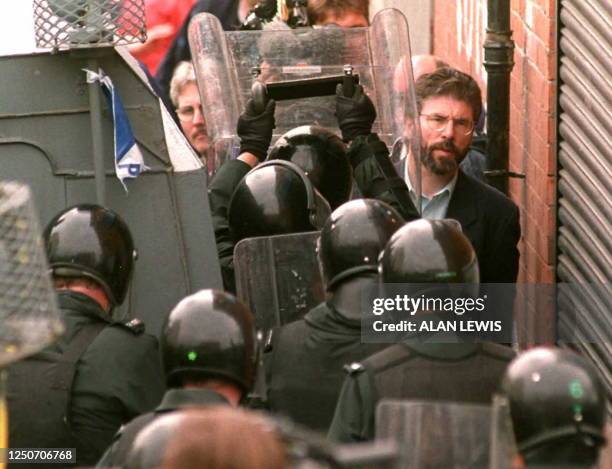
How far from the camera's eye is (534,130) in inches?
358

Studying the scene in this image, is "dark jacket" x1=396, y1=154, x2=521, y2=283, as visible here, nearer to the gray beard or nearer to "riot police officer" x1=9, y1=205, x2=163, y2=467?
the gray beard

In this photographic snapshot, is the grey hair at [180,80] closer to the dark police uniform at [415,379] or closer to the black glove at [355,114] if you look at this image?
the black glove at [355,114]

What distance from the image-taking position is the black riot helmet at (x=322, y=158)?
7691 mm

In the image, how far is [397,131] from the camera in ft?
27.8

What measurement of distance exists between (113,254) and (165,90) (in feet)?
16.9

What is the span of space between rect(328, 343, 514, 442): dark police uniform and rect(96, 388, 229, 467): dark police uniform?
1.64 feet

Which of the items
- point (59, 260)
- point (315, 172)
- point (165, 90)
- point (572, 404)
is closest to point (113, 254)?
point (59, 260)

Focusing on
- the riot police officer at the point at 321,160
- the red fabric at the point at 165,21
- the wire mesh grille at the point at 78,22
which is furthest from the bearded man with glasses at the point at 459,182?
the red fabric at the point at 165,21

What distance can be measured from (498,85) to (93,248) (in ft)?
10.6

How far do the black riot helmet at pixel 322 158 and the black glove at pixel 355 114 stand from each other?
11cm

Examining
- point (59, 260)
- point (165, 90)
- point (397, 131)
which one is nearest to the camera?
point (59, 260)

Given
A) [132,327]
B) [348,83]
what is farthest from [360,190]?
[132,327]

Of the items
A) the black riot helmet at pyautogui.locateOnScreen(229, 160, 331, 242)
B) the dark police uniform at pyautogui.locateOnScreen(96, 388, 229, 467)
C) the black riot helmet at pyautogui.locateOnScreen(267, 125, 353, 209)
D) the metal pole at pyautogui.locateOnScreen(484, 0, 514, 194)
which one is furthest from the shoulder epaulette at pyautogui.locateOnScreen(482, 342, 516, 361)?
the metal pole at pyautogui.locateOnScreen(484, 0, 514, 194)

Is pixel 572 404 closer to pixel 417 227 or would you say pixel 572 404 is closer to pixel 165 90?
pixel 417 227
